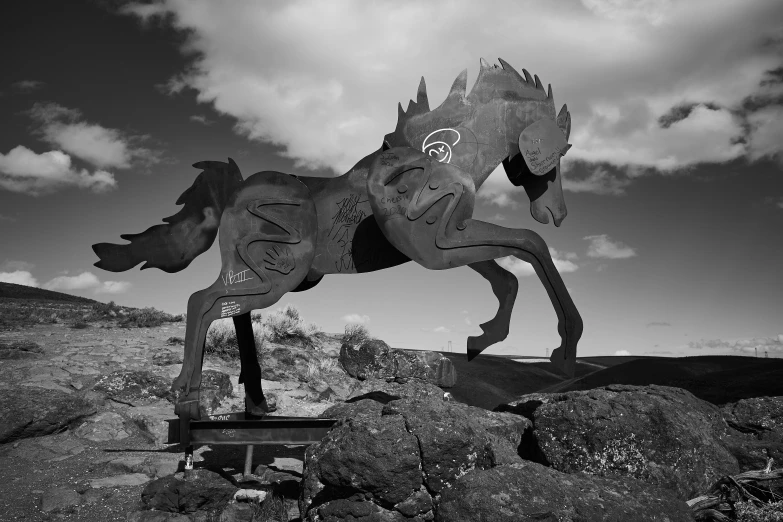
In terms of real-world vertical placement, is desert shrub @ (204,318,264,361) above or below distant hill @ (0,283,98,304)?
below

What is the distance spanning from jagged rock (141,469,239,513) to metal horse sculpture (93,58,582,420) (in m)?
0.62

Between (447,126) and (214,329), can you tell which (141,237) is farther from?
(214,329)

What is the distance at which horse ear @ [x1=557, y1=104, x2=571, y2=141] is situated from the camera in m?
5.58

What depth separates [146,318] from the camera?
15.8 m

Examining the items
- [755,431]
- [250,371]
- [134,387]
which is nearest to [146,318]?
[134,387]

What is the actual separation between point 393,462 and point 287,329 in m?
11.7

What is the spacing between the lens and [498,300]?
18.3ft

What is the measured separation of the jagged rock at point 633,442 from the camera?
421 centimetres

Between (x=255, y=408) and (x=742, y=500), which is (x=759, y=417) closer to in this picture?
(x=742, y=500)

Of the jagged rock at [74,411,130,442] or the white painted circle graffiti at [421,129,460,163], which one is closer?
the white painted circle graffiti at [421,129,460,163]

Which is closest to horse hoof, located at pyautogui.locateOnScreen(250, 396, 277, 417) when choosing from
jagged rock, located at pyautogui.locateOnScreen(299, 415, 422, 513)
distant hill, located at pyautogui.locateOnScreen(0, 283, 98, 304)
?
jagged rock, located at pyautogui.locateOnScreen(299, 415, 422, 513)

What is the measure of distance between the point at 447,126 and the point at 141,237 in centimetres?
362

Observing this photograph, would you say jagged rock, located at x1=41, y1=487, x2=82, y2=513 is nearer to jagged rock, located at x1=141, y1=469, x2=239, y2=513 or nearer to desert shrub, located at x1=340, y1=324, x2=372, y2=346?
jagged rock, located at x1=141, y1=469, x2=239, y2=513

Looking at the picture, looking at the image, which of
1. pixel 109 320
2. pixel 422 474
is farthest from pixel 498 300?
pixel 109 320
